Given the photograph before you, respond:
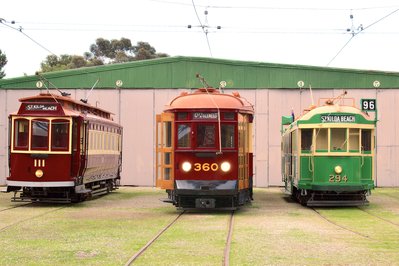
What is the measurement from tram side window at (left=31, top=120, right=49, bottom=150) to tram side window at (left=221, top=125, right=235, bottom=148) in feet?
19.5

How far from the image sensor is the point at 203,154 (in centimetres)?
1716

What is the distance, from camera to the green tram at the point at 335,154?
19062 millimetres

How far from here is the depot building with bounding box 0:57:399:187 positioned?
31.7m

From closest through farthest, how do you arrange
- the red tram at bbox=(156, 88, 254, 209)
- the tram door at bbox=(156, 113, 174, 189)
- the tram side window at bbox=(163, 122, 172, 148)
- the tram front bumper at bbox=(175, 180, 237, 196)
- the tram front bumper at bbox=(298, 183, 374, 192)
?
the tram front bumper at bbox=(175, 180, 237, 196) < the red tram at bbox=(156, 88, 254, 209) < the tram door at bbox=(156, 113, 174, 189) < the tram side window at bbox=(163, 122, 172, 148) < the tram front bumper at bbox=(298, 183, 374, 192)

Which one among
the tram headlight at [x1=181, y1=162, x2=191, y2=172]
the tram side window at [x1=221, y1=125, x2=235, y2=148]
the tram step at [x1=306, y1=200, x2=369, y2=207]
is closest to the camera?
the tram headlight at [x1=181, y1=162, x2=191, y2=172]

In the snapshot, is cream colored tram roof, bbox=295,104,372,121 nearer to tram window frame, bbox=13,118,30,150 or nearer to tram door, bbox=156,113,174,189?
tram door, bbox=156,113,174,189

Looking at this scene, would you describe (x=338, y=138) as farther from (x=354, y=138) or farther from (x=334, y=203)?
(x=334, y=203)

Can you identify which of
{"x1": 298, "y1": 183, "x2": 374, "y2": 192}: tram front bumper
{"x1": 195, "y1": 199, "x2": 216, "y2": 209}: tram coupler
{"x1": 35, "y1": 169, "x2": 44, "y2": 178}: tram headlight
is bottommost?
{"x1": 195, "y1": 199, "x2": 216, "y2": 209}: tram coupler

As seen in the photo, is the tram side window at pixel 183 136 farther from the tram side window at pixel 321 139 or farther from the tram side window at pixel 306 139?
the tram side window at pixel 321 139

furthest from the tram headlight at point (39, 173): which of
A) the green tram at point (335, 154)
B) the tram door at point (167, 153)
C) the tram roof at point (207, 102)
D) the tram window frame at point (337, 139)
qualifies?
the tram window frame at point (337, 139)

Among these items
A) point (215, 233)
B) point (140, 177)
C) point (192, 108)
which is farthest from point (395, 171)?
point (215, 233)

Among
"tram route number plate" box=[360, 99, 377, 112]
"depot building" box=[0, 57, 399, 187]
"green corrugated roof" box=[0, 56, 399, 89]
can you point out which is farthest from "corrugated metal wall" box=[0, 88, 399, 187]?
"tram route number plate" box=[360, 99, 377, 112]

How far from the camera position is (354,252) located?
10438mm

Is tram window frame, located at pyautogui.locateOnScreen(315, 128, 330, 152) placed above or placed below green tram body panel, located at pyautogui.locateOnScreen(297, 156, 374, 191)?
above
